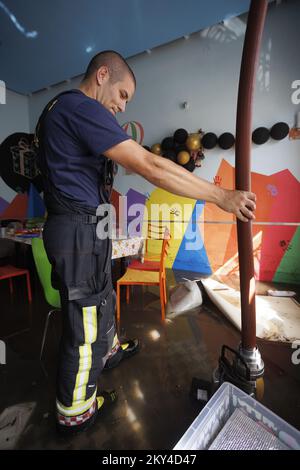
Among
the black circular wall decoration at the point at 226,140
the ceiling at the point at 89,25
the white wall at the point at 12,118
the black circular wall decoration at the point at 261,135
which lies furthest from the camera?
the white wall at the point at 12,118

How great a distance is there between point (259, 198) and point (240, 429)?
2.96m

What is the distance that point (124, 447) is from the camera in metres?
0.98

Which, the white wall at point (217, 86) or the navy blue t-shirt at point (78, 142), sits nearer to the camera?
the navy blue t-shirt at point (78, 142)

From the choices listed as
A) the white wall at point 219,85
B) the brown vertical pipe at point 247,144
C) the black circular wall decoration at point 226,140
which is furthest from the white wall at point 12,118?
the brown vertical pipe at point 247,144

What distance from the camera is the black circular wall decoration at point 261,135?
116 inches

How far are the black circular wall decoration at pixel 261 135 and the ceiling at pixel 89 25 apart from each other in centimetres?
144

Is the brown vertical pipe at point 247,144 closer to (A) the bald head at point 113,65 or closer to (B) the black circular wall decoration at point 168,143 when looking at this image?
(A) the bald head at point 113,65

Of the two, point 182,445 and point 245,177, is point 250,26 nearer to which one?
point 245,177

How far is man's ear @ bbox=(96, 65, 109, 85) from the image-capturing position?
102 cm

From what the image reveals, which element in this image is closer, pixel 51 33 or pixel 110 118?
pixel 110 118

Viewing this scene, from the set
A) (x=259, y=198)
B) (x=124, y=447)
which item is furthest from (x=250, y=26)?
(x=259, y=198)

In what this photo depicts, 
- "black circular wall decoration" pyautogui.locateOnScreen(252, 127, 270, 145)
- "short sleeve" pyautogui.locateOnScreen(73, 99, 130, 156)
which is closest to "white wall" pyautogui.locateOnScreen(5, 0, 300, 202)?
"black circular wall decoration" pyautogui.locateOnScreen(252, 127, 270, 145)

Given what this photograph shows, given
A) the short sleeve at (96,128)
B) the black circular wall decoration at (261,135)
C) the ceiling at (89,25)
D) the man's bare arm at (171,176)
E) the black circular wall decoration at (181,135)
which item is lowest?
the man's bare arm at (171,176)

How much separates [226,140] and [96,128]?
292 cm
